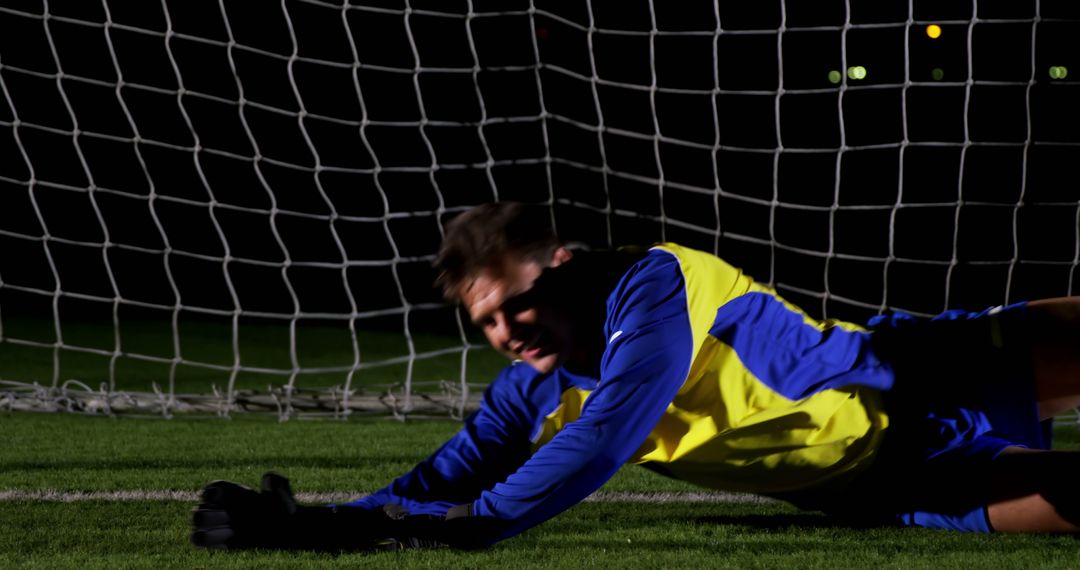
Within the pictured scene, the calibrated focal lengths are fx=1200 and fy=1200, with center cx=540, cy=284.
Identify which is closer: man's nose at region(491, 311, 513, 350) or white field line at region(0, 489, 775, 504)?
man's nose at region(491, 311, 513, 350)

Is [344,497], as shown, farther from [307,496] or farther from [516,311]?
[516,311]

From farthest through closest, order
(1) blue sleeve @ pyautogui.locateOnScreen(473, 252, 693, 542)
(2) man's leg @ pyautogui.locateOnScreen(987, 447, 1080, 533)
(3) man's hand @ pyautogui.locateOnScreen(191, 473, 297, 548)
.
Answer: (2) man's leg @ pyautogui.locateOnScreen(987, 447, 1080, 533) → (3) man's hand @ pyautogui.locateOnScreen(191, 473, 297, 548) → (1) blue sleeve @ pyautogui.locateOnScreen(473, 252, 693, 542)

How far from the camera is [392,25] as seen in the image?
9.04m

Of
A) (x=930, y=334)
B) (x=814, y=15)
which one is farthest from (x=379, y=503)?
(x=814, y=15)

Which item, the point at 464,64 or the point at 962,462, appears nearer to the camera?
the point at 962,462

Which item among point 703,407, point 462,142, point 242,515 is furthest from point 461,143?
point 242,515

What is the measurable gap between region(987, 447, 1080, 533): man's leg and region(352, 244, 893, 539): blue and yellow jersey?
10.5 inches

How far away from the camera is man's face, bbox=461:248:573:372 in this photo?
75.1 inches

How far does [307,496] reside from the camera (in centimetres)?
290

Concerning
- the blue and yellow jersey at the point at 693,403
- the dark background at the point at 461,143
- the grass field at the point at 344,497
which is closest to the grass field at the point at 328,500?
the grass field at the point at 344,497

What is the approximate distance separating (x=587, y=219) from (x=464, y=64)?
1803 mm

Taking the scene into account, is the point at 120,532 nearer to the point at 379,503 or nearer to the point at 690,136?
the point at 379,503

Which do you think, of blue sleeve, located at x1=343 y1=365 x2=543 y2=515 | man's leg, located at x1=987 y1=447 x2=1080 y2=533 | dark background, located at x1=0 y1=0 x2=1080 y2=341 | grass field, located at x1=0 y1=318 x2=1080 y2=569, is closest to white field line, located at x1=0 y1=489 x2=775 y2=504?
grass field, located at x1=0 y1=318 x2=1080 y2=569

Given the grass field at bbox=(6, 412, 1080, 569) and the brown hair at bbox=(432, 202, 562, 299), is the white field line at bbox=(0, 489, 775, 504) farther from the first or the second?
the brown hair at bbox=(432, 202, 562, 299)
